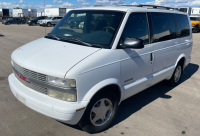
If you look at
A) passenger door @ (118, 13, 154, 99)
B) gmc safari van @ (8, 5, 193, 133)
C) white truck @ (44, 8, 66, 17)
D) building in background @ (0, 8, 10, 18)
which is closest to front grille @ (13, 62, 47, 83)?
gmc safari van @ (8, 5, 193, 133)

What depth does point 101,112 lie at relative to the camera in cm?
324

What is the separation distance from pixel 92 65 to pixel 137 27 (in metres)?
1.44

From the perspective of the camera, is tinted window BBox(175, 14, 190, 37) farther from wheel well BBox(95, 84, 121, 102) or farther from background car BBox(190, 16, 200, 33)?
background car BBox(190, 16, 200, 33)

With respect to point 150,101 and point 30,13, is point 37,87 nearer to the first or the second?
point 150,101

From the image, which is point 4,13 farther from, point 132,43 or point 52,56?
point 132,43

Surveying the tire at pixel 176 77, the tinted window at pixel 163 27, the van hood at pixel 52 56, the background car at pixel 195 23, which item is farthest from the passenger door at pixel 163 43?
the background car at pixel 195 23

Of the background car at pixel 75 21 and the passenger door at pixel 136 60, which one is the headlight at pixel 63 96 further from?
the background car at pixel 75 21

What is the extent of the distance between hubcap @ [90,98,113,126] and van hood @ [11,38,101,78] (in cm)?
80

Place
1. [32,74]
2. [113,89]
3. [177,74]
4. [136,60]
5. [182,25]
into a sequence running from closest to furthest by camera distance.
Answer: [32,74], [113,89], [136,60], [182,25], [177,74]

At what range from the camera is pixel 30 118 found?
3.59 metres

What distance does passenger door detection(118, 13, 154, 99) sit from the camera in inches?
133

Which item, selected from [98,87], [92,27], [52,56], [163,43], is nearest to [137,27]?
[92,27]

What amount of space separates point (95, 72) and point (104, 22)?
46.2 inches

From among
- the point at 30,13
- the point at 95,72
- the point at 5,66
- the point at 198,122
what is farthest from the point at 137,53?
the point at 30,13
